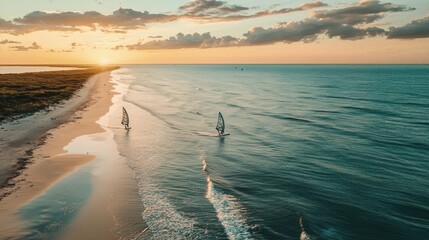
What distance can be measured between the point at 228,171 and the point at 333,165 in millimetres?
7721

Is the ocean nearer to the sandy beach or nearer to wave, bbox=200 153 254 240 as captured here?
wave, bbox=200 153 254 240

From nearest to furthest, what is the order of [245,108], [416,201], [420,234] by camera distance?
[420,234] < [416,201] < [245,108]

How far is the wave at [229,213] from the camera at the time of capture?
44.8 ft

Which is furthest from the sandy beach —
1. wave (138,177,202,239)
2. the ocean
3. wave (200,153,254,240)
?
wave (200,153,254,240)

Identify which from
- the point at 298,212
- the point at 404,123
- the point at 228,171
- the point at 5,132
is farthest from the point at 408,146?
the point at 5,132

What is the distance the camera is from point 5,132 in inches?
1198

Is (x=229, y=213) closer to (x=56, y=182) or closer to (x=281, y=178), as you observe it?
(x=281, y=178)

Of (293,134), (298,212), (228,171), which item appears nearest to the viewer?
(298,212)

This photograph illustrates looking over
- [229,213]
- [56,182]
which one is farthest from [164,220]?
[56,182]

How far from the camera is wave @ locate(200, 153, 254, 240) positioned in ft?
44.8

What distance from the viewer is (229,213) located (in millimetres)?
15523

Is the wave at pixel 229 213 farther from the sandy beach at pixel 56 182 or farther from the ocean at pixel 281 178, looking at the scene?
the sandy beach at pixel 56 182

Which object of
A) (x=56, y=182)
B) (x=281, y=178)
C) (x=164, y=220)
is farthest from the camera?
(x=281, y=178)

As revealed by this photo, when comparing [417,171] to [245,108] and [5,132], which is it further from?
[245,108]
